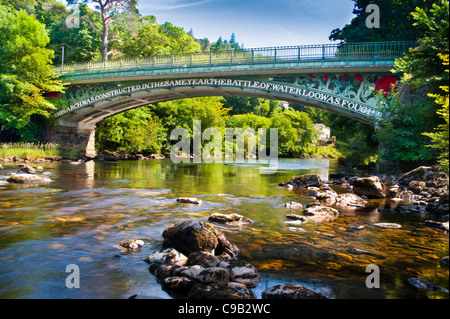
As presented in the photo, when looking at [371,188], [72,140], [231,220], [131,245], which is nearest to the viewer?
[131,245]

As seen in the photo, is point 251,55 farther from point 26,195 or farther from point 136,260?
point 136,260

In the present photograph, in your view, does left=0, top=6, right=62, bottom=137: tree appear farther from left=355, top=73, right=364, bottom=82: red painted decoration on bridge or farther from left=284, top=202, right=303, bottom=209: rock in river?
left=284, top=202, right=303, bottom=209: rock in river

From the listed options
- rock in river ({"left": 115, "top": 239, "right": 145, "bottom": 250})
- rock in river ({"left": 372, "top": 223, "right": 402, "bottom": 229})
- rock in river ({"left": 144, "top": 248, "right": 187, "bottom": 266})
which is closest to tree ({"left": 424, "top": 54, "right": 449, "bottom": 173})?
rock in river ({"left": 372, "top": 223, "right": 402, "bottom": 229})

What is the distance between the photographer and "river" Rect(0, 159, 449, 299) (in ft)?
14.9

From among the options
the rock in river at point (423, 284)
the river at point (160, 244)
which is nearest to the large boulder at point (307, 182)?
the river at point (160, 244)

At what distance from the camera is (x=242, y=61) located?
24.0m

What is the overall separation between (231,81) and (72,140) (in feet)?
65.6

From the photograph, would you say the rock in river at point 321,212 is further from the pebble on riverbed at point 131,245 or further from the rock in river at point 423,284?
the pebble on riverbed at point 131,245

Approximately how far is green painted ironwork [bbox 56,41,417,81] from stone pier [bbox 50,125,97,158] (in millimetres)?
5779

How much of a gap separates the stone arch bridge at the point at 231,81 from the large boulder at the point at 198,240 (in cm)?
1682

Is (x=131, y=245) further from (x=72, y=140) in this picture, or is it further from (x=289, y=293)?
(x=72, y=140)

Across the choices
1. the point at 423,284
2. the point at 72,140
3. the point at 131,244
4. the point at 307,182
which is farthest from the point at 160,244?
the point at 72,140

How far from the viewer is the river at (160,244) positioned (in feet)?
14.9
